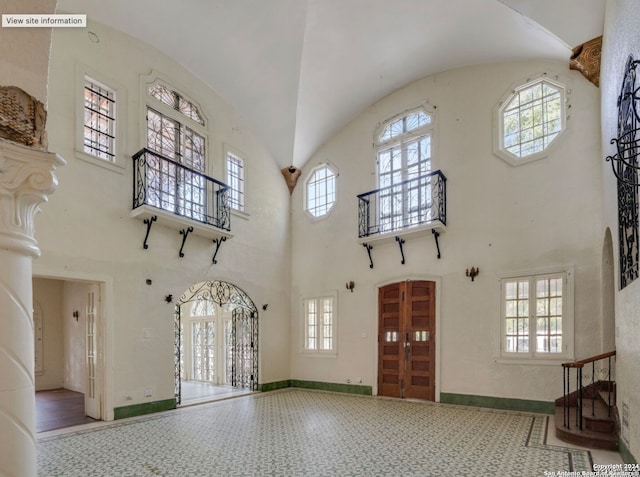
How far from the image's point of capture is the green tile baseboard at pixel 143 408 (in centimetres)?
615

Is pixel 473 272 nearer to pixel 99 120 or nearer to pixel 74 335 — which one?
pixel 99 120

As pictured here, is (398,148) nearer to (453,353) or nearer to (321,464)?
(453,353)

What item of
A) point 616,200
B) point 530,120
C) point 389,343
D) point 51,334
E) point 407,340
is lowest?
point 51,334

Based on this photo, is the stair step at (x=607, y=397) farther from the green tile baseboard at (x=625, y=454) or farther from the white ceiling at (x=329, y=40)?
the white ceiling at (x=329, y=40)

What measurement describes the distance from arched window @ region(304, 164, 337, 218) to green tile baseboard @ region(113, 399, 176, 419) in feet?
16.7

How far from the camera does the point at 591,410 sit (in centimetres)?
517

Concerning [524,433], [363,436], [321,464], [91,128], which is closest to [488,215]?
[524,433]

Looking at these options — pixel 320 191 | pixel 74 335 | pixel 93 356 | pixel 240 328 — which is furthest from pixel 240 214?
pixel 74 335

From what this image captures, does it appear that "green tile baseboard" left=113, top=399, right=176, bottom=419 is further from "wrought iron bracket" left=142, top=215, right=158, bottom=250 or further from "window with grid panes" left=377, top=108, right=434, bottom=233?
"window with grid panes" left=377, top=108, right=434, bottom=233

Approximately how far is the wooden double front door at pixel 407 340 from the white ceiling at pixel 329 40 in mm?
4341

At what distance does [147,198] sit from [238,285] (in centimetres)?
275

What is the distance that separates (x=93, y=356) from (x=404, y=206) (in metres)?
6.15

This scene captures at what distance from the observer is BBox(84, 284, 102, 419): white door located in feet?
20.2

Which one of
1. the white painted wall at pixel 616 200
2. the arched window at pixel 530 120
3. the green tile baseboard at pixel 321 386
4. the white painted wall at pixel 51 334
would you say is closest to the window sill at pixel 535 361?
the white painted wall at pixel 616 200
